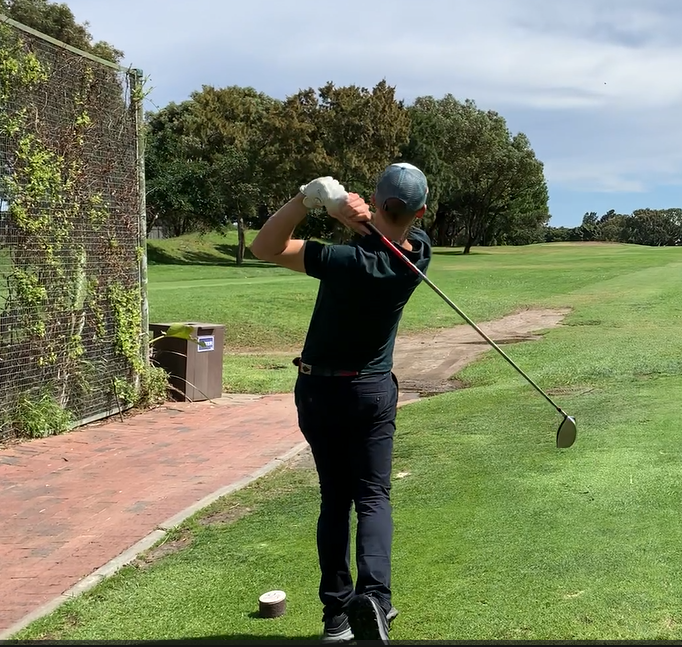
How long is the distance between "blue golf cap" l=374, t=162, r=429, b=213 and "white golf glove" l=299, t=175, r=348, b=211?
181mm

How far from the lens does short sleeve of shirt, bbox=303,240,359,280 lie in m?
3.02

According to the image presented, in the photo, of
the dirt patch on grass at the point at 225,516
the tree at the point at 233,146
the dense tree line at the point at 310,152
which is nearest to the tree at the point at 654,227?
the dense tree line at the point at 310,152

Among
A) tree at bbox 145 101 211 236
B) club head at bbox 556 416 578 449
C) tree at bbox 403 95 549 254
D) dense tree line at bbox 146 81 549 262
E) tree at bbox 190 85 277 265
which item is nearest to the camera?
club head at bbox 556 416 578 449

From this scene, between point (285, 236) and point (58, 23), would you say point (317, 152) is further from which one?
point (285, 236)

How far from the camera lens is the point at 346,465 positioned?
131 inches

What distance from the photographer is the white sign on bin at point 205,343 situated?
10.2 metres

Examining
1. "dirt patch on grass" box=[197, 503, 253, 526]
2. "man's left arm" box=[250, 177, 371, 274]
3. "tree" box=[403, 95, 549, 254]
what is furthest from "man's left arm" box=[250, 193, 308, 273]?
"tree" box=[403, 95, 549, 254]

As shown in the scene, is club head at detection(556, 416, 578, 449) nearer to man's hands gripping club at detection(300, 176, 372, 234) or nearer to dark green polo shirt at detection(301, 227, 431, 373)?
dark green polo shirt at detection(301, 227, 431, 373)

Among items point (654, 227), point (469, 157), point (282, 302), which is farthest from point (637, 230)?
point (282, 302)

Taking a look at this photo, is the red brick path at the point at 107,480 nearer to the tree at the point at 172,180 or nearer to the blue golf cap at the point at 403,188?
the blue golf cap at the point at 403,188

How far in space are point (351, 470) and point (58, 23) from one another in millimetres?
47183

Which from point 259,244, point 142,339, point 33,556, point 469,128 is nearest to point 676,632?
point 259,244

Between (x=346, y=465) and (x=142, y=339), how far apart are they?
21.9 feet

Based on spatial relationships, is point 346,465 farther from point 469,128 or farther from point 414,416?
point 469,128
